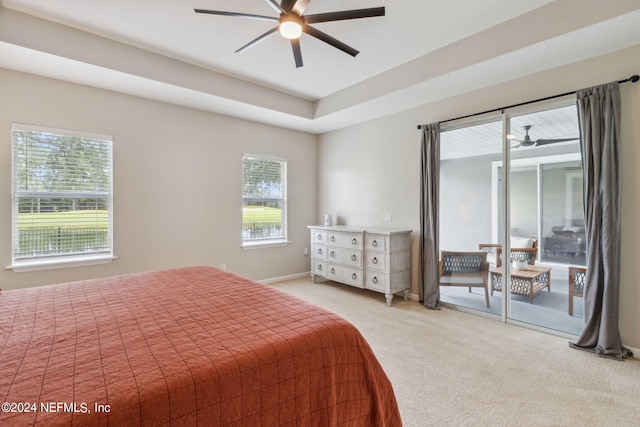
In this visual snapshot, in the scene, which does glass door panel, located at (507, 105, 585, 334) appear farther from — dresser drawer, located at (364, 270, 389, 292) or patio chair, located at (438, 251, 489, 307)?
dresser drawer, located at (364, 270, 389, 292)

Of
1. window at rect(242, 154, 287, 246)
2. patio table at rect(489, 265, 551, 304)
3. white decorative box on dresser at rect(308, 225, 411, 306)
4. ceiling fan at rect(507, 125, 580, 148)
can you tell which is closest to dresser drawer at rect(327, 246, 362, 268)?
white decorative box on dresser at rect(308, 225, 411, 306)

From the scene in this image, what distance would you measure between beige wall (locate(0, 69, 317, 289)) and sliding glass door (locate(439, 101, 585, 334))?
9.06ft

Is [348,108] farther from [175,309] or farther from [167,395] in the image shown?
[167,395]

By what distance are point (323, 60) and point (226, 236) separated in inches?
109

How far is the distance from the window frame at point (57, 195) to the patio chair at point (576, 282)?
494 cm

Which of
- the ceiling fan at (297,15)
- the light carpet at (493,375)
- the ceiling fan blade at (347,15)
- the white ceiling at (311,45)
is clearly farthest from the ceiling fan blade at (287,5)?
the light carpet at (493,375)

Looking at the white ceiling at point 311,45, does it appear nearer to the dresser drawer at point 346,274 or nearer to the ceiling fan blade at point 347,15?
the ceiling fan blade at point 347,15

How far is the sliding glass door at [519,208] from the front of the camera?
296 centimetres

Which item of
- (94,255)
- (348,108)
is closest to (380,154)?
(348,108)

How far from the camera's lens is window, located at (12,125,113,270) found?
9.95 ft

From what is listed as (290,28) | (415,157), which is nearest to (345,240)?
(415,157)

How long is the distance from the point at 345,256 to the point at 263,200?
1.67 metres

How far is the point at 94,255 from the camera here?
3.43 m

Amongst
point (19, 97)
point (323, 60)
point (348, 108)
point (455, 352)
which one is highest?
point (323, 60)
